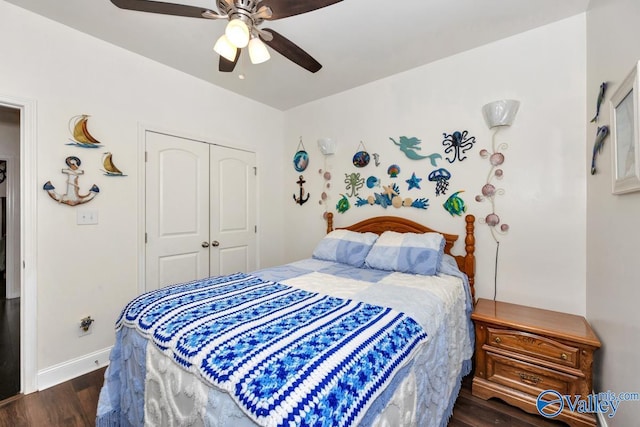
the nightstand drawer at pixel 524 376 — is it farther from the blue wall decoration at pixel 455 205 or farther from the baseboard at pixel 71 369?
the baseboard at pixel 71 369

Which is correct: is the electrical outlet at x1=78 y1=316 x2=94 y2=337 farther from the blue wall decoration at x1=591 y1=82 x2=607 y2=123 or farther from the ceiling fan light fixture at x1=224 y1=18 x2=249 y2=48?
the blue wall decoration at x1=591 y1=82 x2=607 y2=123

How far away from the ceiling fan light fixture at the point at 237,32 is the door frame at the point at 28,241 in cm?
169

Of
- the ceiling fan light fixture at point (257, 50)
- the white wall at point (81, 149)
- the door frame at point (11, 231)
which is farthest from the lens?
the door frame at point (11, 231)

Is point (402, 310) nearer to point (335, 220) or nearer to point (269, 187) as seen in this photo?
point (335, 220)

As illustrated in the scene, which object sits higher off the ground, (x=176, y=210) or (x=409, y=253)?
(x=176, y=210)

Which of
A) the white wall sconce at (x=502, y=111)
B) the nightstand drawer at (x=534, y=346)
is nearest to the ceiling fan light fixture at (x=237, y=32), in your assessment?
the white wall sconce at (x=502, y=111)

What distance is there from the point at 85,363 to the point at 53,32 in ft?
8.24

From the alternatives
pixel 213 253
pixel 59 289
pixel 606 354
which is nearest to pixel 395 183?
pixel 606 354

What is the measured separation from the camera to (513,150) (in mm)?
2135

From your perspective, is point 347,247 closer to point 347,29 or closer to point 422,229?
point 422,229

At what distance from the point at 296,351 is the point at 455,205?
1.98m

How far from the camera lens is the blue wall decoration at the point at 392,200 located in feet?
8.53

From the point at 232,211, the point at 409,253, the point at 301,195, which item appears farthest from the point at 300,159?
the point at 409,253

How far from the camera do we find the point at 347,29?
6.73 feet
